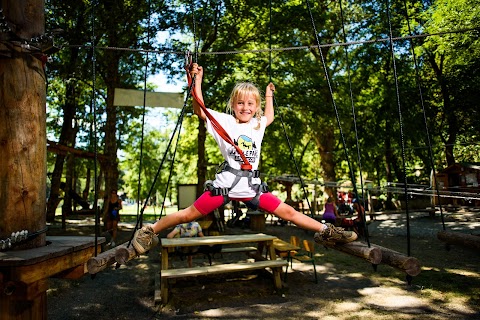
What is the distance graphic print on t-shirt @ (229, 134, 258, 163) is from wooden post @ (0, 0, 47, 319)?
1651mm

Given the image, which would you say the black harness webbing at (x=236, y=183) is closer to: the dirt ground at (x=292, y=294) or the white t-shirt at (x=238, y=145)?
the white t-shirt at (x=238, y=145)

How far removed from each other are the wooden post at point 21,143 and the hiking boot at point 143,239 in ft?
A: 2.50

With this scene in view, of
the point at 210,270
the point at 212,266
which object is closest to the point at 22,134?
the point at 210,270

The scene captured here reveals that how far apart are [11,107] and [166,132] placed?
30.1m

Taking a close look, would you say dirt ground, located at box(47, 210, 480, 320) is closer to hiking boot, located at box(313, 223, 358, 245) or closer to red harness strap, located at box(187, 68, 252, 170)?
hiking boot, located at box(313, 223, 358, 245)

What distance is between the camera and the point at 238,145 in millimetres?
2980

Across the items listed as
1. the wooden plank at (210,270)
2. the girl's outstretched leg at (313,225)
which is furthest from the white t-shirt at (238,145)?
the wooden plank at (210,270)

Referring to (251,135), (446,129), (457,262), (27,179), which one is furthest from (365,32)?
(27,179)

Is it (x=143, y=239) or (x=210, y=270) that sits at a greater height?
(x=143, y=239)

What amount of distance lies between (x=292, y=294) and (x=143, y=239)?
411cm

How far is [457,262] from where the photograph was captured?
8.05 metres

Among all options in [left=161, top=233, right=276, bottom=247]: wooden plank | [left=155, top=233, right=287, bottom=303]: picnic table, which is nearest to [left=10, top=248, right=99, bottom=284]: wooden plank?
[left=155, top=233, right=287, bottom=303]: picnic table

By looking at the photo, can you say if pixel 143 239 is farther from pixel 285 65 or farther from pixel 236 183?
pixel 285 65

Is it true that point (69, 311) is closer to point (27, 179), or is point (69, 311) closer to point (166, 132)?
point (27, 179)
